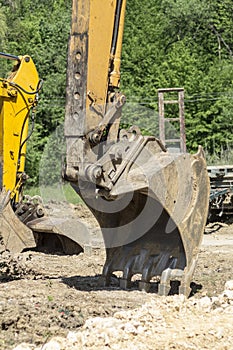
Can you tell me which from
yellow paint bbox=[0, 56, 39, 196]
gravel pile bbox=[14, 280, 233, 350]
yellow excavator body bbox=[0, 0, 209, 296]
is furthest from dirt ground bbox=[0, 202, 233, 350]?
yellow paint bbox=[0, 56, 39, 196]

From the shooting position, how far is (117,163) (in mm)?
6000

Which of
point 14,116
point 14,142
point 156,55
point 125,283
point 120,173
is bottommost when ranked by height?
point 125,283

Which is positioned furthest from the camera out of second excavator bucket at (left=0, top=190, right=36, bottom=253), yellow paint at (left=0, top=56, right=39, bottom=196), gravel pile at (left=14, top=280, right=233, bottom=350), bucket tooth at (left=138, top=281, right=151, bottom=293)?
yellow paint at (left=0, top=56, right=39, bottom=196)

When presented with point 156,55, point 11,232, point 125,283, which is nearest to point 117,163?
point 125,283

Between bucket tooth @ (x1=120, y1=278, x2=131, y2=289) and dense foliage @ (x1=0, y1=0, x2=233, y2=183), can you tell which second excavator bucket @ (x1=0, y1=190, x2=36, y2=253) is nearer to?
bucket tooth @ (x1=120, y1=278, x2=131, y2=289)

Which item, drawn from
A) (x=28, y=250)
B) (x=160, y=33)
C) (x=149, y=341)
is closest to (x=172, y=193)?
(x=149, y=341)

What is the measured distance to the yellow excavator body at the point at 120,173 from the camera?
6027 millimetres

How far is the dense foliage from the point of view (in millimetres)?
30812

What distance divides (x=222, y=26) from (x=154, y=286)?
107 feet

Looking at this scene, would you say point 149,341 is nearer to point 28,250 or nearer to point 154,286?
point 154,286

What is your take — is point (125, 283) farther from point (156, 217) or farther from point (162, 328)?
point (162, 328)

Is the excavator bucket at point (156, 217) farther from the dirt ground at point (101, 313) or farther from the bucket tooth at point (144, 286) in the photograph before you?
the dirt ground at point (101, 313)

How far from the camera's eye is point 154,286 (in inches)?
270

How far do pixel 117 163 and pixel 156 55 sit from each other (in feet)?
102
